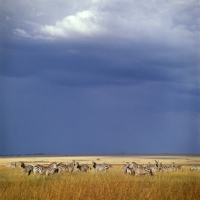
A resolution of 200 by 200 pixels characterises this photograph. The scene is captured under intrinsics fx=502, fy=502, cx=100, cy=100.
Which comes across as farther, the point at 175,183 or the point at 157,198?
the point at 175,183

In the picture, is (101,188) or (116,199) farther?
(101,188)

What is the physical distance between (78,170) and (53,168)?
65.7 inches

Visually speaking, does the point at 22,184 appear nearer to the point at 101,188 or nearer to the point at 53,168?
the point at 101,188

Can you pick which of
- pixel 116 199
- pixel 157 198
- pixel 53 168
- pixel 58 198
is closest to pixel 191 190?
pixel 157 198

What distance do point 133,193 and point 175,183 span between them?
2563 mm

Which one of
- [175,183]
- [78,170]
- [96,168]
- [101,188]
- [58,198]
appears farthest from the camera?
[96,168]

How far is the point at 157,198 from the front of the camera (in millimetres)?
11227

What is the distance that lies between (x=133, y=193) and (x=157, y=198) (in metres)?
0.57

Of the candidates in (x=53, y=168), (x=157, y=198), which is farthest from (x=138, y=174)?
(x=157, y=198)

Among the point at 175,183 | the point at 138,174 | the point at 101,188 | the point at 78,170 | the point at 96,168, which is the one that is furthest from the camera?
the point at 96,168

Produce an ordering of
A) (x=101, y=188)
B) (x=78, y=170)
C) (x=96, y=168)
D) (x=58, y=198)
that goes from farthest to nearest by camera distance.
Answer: (x=96, y=168)
(x=78, y=170)
(x=101, y=188)
(x=58, y=198)

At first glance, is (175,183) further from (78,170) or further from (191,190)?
(78,170)

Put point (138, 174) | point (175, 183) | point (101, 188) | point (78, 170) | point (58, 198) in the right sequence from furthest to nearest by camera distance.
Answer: point (78, 170)
point (138, 174)
point (175, 183)
point (101, 188)
point (58, 198)

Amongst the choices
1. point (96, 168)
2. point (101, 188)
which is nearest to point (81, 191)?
point (101, 188)
